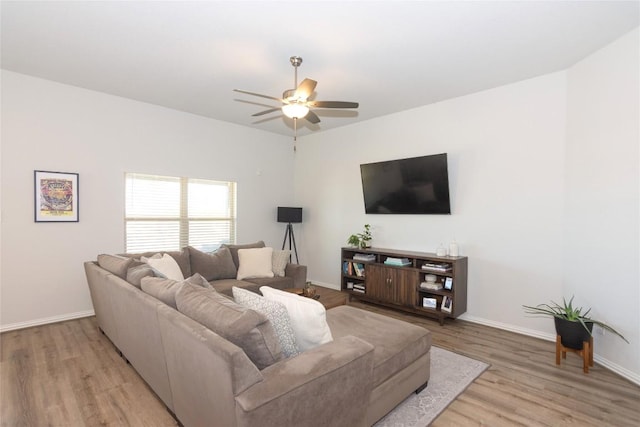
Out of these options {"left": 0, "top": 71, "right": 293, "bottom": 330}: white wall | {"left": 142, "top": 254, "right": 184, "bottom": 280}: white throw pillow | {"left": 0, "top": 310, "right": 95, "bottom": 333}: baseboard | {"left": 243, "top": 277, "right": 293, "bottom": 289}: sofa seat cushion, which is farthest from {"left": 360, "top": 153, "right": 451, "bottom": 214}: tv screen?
{"left": 0, "top": 310, "right": 95, "bottom": 333}: baseboard

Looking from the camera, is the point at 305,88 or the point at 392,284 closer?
the point at 305,88

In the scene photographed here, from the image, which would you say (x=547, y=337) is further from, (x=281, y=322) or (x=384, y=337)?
(x=281, y=322)

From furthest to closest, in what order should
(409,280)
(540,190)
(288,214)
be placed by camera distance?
(288,214), (409,280), (540,190)

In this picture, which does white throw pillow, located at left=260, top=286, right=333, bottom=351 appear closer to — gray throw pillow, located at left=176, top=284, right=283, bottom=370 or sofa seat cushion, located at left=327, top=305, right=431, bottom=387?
gray throw pillow, located at left=176, top=284, right=283, bottom=370

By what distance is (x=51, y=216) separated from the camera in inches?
152

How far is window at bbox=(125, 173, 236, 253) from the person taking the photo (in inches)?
180

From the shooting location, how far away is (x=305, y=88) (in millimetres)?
2814

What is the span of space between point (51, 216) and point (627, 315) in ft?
19.5

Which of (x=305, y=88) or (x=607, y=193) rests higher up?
(x=305, y=88)

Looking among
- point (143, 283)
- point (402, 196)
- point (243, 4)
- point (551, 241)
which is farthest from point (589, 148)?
point (143, 283)

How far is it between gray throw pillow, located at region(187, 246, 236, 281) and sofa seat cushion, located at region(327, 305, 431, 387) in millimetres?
2049

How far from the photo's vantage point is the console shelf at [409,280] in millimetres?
3928

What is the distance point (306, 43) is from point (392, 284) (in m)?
3.09

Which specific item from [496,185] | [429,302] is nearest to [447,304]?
[429,302]
